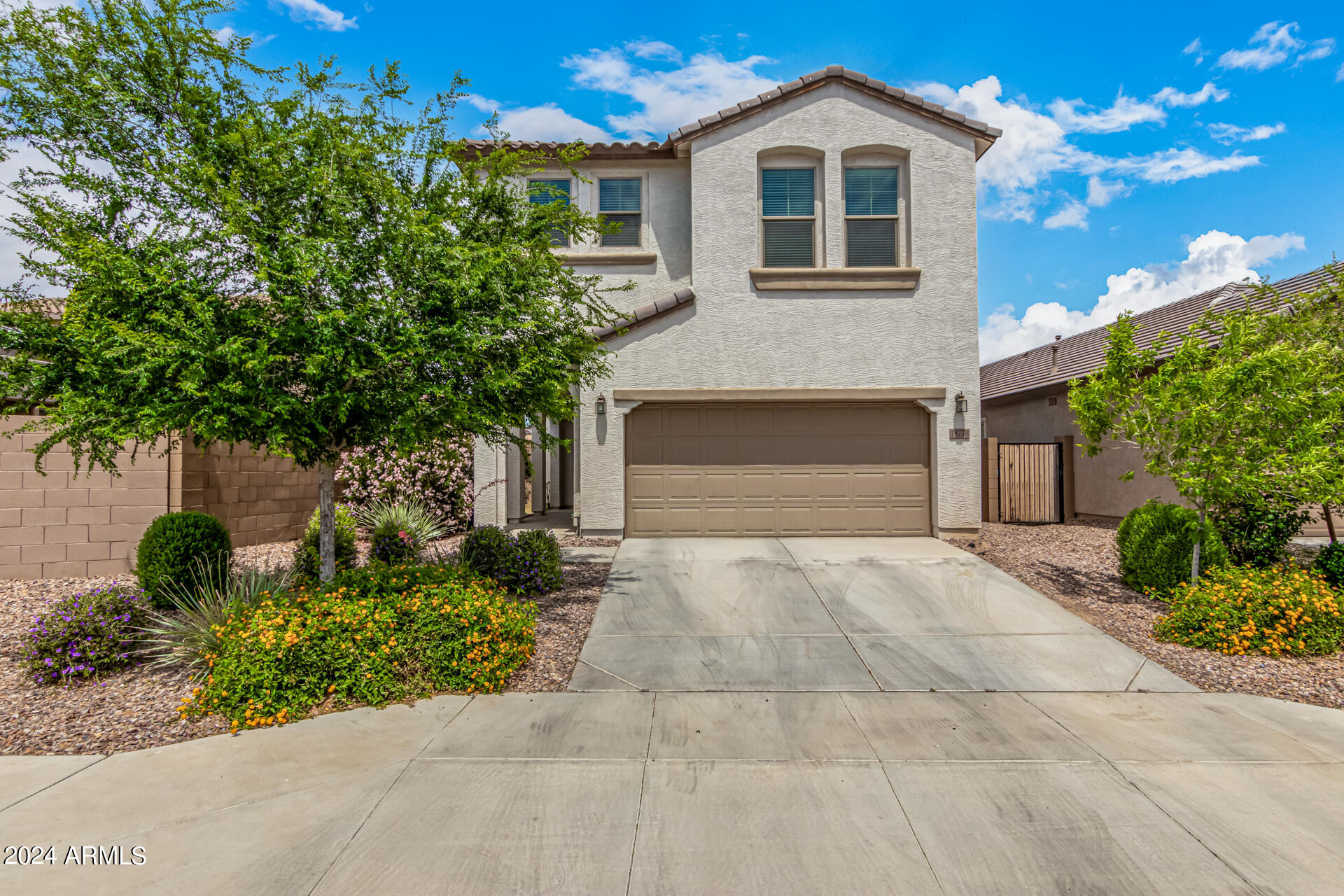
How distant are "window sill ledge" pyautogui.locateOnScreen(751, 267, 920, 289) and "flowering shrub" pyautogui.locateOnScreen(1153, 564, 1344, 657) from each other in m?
6.51

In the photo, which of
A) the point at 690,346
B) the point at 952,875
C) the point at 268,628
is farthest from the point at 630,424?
the point at 952,875

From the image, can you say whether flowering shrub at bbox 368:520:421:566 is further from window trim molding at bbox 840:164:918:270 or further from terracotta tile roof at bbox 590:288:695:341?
window trim molding at bbox 840:164:918:270

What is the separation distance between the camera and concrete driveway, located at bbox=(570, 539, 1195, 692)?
547cm

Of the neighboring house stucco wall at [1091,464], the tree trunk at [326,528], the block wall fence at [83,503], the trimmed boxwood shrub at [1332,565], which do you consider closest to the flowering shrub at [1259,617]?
the trimmed boxwood shrub at [1332,565]

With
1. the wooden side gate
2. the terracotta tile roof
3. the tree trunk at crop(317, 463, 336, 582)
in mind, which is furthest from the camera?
the wooden side gate

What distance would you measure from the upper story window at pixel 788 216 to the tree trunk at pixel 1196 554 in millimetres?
6959

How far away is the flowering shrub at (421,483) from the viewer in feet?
38.9

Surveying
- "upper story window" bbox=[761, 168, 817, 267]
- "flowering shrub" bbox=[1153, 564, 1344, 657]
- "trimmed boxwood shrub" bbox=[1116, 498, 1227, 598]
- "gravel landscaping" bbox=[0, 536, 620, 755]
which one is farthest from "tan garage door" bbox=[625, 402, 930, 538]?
"flowering shrub" bbox=[1153, 564, 1344, 657]

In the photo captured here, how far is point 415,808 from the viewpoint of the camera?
11.6 ft

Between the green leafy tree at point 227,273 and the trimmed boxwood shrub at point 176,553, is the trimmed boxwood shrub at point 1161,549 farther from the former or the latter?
the trimmed boxwood shrub at point 176,553

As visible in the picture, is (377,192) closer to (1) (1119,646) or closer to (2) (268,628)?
(2) (268,628)

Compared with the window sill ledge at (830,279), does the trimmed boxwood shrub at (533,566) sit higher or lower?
lower

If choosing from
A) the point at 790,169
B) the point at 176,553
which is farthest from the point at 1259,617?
the point at 176,553

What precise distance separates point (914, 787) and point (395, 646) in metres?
3.84
